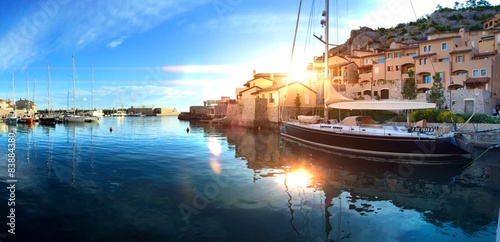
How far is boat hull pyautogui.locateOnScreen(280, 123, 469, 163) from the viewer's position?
61.3 ft

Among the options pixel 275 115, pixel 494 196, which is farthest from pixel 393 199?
pixel 275 115

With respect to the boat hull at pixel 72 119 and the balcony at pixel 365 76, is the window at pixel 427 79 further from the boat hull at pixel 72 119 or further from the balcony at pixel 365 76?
the boat hull at pixel 72 119

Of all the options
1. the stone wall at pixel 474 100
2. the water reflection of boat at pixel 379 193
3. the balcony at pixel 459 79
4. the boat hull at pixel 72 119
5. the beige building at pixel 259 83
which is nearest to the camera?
the water reflection of boat at pixel 379 193

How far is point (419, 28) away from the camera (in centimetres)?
Answer: 8988

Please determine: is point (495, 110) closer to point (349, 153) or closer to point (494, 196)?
point (349, 153)

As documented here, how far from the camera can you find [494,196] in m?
11.4

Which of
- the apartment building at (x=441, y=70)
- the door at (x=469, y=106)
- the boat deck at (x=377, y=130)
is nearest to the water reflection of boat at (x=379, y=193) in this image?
the boat deck at (x=377, y=130)

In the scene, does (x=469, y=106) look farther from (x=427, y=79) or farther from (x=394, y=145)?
(x=394, y=145)

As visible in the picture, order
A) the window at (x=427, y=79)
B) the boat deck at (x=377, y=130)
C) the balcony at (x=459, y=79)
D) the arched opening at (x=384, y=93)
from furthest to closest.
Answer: the arched opening at (x=384, y=93) → the window at (x=427, y=79) → the balcony at (x=459, y=79) → the boat deck at (x=377, y=130)

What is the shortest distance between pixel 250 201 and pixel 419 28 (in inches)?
3982

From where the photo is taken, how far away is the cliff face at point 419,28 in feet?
280

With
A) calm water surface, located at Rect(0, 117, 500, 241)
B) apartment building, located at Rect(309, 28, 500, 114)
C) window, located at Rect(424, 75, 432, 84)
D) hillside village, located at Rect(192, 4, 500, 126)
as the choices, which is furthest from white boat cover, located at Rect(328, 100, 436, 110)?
window, located at Rect(424, 75, 432, 84)

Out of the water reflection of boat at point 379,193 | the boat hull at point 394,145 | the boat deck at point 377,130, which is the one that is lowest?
the water reflection of boat at point 379,193

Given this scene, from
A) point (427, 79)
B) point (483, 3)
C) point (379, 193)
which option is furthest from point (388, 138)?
point (483, 3)
